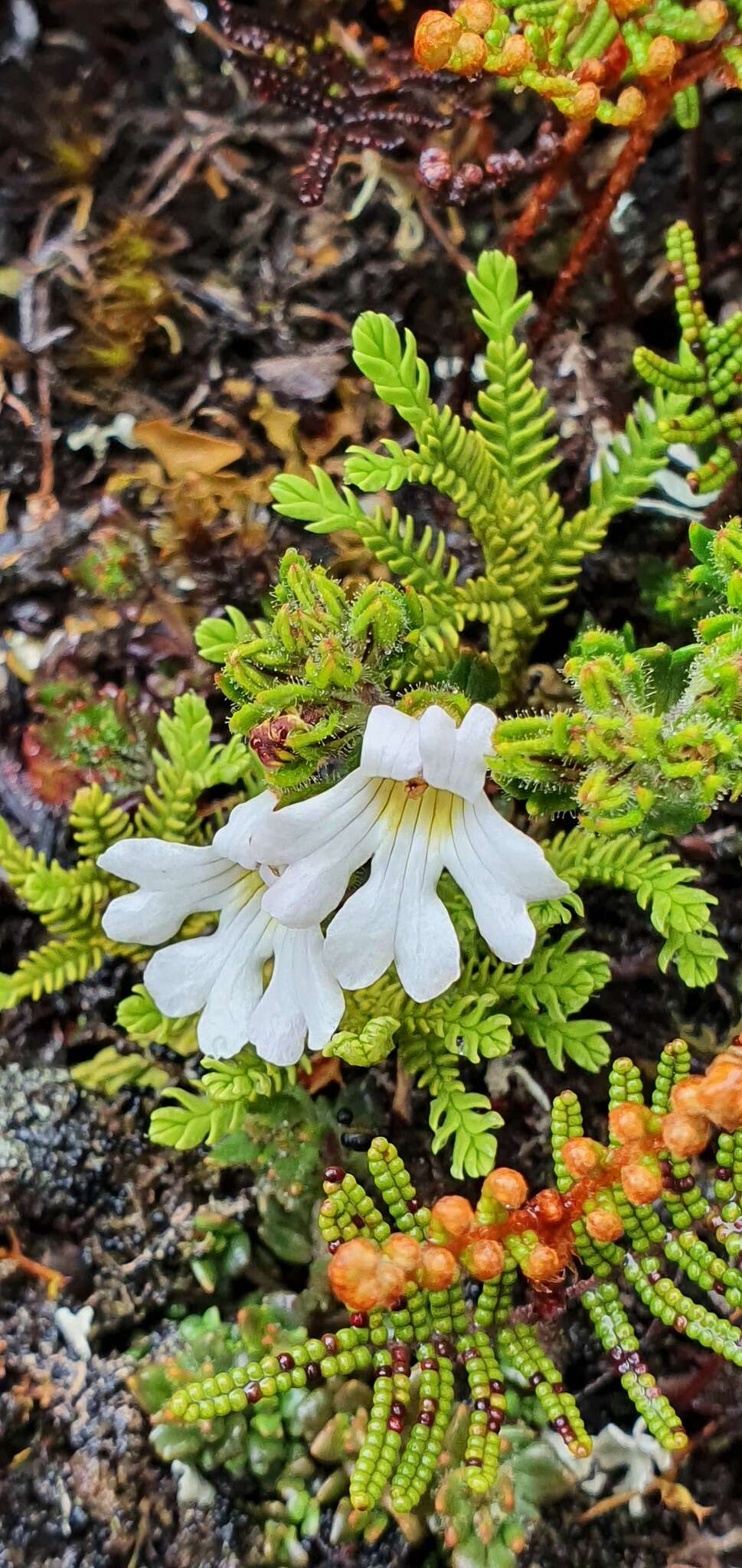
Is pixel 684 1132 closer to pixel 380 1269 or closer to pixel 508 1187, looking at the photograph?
pixel 508 1187

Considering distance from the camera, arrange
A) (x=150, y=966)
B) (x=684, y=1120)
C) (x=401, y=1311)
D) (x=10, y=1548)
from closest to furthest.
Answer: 1. (x=684, y=1120)
2. (x=401, y=1311)
3. (x=150, y=966)
4. (x=10, y=1548)

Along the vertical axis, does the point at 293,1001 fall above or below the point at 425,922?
below

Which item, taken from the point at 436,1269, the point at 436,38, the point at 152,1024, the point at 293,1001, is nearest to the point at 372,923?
the point at 293,1001

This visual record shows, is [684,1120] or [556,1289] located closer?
[684,1120]

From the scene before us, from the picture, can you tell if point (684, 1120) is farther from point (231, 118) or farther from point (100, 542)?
point (231, 118)

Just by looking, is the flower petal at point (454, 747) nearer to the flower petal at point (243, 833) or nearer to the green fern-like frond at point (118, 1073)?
the flower petal at point (243, 833)

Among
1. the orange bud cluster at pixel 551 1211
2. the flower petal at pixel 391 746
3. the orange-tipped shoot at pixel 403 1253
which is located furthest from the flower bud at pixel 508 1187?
the flower petal at pixel 391 746

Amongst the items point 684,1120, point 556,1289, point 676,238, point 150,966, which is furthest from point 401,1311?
point 676,238
